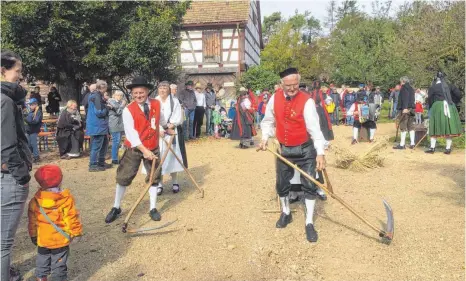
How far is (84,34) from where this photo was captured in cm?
1285

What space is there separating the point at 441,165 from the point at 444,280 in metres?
5.73

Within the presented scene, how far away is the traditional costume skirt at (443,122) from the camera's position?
31.7ft

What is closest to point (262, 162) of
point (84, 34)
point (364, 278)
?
point (364, 278)

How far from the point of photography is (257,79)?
2498 cm

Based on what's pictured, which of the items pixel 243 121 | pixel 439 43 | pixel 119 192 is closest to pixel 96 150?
pixel 119 192

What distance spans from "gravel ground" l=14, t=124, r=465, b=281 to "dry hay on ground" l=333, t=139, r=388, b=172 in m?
0.56

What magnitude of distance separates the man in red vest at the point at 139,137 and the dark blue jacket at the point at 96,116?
361cm

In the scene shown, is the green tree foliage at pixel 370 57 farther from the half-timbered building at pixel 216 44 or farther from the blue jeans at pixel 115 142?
the blue jeans at pixel 115 142

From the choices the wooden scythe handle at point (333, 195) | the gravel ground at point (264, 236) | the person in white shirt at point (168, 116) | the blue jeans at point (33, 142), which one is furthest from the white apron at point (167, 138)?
the blue jeans at point (33, 142)

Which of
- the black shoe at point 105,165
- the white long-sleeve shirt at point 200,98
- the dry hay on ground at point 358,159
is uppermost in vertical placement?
the white long-sleeve shirt at point 200,98

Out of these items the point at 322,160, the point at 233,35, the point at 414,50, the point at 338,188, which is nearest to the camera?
the point at 322,160

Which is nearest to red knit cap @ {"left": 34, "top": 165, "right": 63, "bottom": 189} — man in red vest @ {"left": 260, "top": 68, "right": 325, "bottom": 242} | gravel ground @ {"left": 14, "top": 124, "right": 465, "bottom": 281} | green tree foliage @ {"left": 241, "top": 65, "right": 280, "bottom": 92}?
gravel ground @ {"left": 14, "top": 124, "right": 465, "bottom": 281}

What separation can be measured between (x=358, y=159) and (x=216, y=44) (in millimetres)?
18926

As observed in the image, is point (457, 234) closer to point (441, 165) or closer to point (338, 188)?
Answer: point (338, 188)
